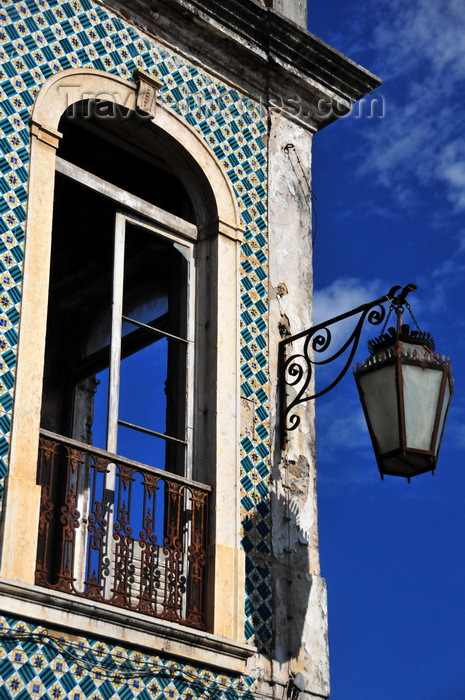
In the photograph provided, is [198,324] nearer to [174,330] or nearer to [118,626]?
[174,330]

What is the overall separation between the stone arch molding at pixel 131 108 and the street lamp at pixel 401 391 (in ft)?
3.42

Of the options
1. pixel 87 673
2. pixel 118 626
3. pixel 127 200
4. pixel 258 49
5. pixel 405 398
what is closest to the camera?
pixel 87 673

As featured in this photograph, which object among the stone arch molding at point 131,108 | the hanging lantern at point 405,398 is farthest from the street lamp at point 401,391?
the stone arch molding at point 131,108

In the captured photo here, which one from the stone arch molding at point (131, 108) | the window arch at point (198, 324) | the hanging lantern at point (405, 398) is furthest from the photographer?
the stone arch molding at point (131, 108)

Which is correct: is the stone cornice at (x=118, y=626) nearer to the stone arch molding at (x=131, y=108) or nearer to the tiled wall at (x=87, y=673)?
the tiled wall at (x=87, y=673)

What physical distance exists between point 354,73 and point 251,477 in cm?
291

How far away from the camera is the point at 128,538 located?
21.2 feet

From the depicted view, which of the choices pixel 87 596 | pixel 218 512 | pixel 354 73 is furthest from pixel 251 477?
pixel 354 73

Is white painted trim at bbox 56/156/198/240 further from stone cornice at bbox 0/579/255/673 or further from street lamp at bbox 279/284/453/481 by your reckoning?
stone cornice at bbox 0/579/255/673

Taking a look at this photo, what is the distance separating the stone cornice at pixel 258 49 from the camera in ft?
25.7

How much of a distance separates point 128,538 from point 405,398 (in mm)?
1512

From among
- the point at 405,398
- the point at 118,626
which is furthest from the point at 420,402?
the point at 118,626

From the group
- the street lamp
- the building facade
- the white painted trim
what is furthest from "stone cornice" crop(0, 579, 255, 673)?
the white painted trim

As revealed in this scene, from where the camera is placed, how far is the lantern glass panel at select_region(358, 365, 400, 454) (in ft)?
21.9
